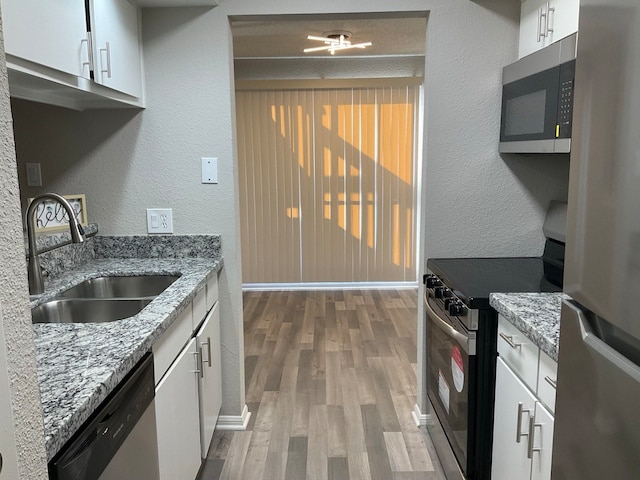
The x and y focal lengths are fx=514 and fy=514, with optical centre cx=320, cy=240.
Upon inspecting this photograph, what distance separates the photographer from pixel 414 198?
5.17 meters

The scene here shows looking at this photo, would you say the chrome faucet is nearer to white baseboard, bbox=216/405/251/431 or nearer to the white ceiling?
white baseboard, bbox=216/405/251/431

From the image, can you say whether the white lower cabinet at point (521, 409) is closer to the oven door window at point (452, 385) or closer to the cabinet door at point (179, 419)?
the oven door window at point (452, 385)

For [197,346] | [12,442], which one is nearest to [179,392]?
[197,346]

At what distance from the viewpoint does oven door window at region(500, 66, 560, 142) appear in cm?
187

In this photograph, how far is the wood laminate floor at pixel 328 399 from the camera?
2291 mm

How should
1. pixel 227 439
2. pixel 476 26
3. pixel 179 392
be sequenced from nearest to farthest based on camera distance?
pixel 179 392 < pixel 476 26 < pixel 227 439

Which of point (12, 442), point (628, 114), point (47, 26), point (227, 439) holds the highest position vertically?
point (47, 26)

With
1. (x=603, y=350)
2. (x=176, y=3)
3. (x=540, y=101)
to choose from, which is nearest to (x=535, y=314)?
(x=603, y=350)

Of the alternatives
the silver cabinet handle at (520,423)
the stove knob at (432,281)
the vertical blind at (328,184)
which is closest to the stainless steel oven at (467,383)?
the stove knob at (432,281)

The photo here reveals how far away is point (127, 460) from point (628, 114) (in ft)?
4.03

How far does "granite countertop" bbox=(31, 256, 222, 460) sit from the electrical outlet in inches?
21.2

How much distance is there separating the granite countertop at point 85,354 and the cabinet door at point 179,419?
0.21m

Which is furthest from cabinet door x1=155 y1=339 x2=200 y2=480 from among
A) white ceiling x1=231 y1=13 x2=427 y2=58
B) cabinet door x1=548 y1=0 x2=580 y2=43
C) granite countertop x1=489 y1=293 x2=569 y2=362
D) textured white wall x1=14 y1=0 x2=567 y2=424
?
white ceiling x1=231 y1=13 x2=427 y2=58

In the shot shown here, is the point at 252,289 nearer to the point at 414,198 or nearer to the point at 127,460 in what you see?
the point at 414,198
